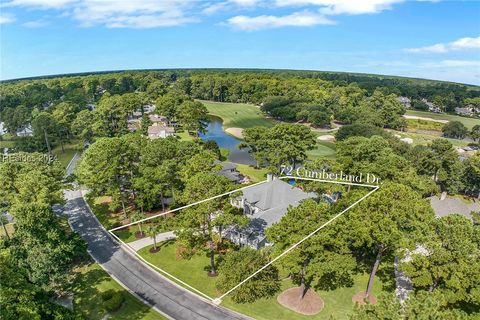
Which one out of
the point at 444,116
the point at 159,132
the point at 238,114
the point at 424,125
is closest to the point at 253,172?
the point at 159,132

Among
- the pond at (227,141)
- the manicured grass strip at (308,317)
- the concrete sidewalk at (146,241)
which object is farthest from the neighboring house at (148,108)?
the manicured grass strip at (308,317)

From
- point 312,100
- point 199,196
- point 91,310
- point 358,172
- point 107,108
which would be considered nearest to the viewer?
point 91,310

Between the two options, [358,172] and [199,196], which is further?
[358,172]

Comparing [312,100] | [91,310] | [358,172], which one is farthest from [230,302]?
[312,100]

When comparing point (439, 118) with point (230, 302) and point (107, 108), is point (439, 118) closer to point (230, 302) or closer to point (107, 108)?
point (107, 108)

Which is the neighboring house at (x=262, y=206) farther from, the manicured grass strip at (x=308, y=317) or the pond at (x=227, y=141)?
the pond at (x=227, y=141)

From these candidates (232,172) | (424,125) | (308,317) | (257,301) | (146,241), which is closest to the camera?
(308,317)

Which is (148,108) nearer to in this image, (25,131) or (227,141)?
(25,131)

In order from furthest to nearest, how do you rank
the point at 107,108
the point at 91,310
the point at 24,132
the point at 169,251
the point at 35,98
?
1. the point at 35,98
2. the point at 24,132
3. the point at 107,108
4. the point at 169,251
5. the point at 91,310
